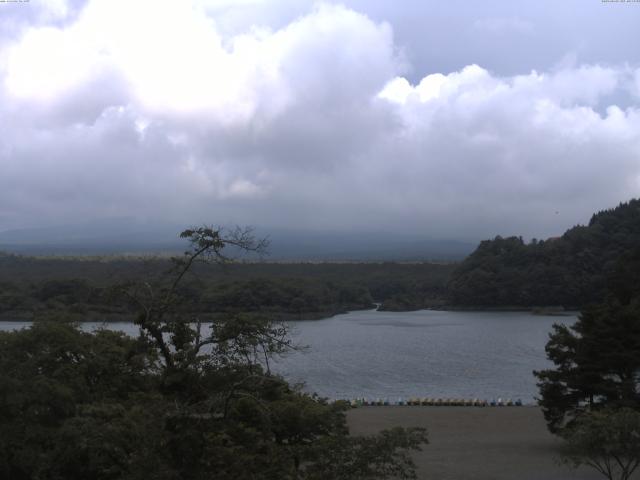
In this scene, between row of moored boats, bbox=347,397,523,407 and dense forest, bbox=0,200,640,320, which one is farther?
dense forest, bbox=0,200,640,320

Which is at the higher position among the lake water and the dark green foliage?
the dark green foliage

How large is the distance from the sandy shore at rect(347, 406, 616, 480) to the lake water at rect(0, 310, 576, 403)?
306 cm

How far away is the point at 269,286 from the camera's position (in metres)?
64.0

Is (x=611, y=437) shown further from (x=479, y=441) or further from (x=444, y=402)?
(x=444, y=402)

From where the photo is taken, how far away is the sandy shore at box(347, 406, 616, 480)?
15102mm

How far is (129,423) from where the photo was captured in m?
7.02

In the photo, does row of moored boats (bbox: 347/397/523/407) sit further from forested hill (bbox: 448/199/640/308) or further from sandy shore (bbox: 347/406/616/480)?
forested hill (bbox: 448/199/640/308)

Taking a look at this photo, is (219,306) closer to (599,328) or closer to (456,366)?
(456,366)

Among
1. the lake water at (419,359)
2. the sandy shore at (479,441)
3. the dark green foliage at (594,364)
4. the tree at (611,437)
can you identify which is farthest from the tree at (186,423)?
the dark green foliage at (594,364)

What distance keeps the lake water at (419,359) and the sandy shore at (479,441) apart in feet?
10.0

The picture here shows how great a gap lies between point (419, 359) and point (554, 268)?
41.0 m

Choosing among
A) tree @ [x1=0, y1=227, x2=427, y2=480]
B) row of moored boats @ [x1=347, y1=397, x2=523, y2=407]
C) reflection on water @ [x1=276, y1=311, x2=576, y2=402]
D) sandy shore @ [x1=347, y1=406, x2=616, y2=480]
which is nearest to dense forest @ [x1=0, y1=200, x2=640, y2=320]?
reflection on water @ [x1=276, y1=311, x2=576, y2=402]

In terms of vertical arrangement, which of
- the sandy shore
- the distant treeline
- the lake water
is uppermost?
the distant treeline

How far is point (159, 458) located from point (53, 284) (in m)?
58.2
